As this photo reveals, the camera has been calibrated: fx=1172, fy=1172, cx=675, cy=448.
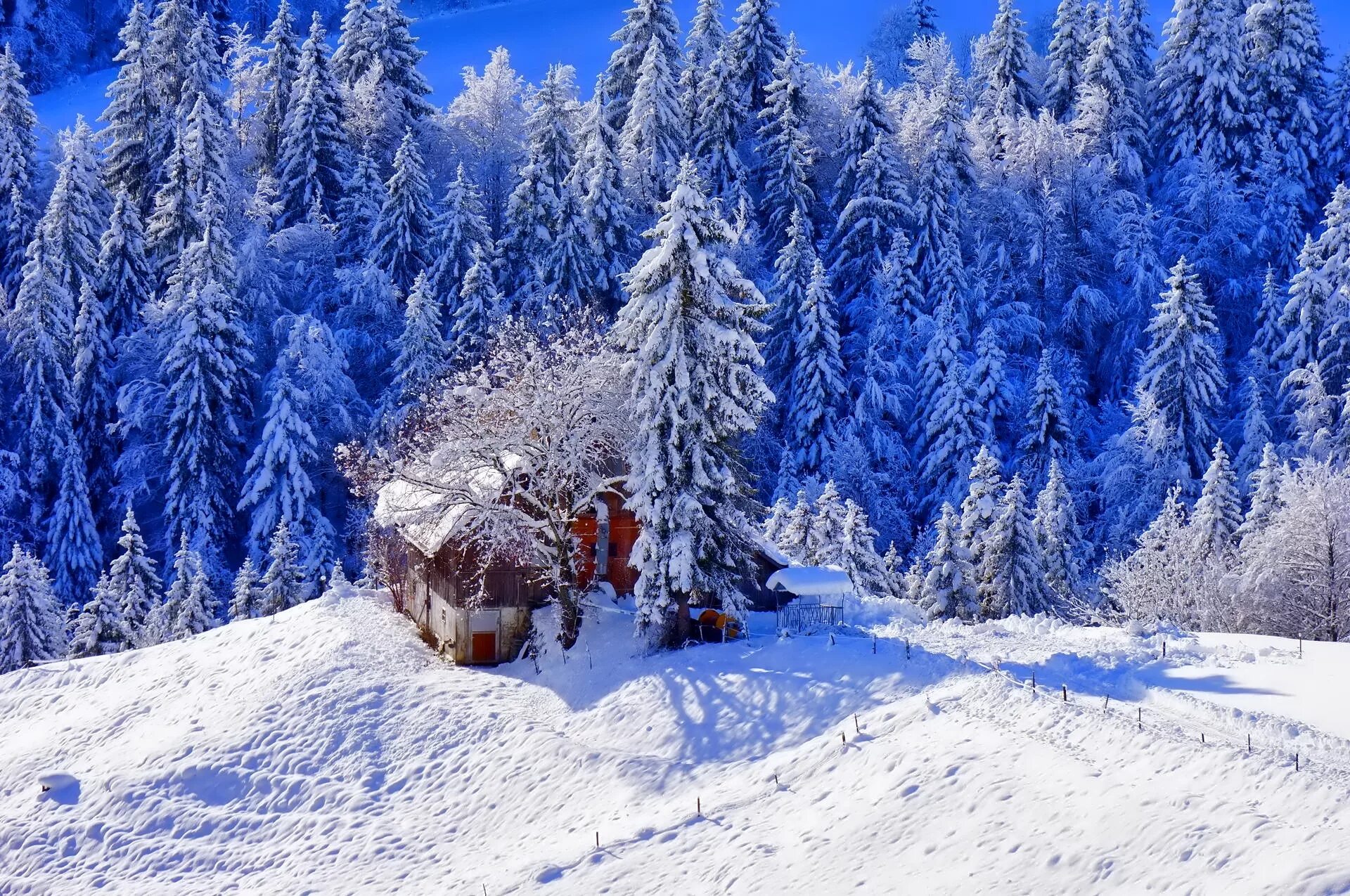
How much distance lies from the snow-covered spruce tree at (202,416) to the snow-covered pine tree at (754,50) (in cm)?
3455

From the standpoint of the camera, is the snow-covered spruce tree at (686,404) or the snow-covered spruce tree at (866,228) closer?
the snow-covered spruce tree at (686,404)

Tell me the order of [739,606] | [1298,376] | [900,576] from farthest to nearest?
1. [1298,376]
2. [900,576]
3. [739,606]

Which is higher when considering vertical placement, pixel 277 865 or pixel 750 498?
pixel 750 498

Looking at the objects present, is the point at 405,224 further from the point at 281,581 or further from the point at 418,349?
the point at 281,581

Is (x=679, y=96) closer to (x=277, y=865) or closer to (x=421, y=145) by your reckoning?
(x=421, y=145)

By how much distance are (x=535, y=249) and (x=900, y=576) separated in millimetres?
26250

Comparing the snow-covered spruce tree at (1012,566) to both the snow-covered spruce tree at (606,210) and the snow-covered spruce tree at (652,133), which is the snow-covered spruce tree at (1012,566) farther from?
the snow-covered spruce tree at (652,133)

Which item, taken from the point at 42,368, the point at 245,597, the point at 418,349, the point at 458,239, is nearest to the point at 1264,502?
the point at 418,349

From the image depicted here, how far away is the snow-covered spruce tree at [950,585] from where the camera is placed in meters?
40.3

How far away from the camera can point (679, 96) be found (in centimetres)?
7044

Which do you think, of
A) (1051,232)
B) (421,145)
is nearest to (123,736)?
(421,145)

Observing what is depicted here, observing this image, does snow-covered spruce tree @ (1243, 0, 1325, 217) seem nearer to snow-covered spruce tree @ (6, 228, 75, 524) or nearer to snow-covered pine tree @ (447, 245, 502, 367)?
snow-covered pine tree @ (447, 245, 502, 367)

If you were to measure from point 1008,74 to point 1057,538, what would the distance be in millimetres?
41673

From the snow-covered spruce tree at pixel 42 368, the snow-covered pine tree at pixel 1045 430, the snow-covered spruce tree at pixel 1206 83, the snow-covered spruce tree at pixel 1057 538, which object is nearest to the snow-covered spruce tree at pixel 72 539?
the snow-covered spruce tree at pixel 42 368
